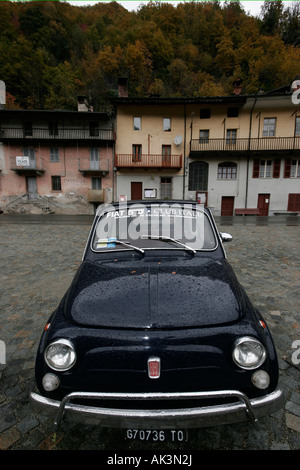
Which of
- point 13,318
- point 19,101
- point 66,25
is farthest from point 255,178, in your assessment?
point 66,25

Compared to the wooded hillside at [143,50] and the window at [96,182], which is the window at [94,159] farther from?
the wooded hillside at [143,50]

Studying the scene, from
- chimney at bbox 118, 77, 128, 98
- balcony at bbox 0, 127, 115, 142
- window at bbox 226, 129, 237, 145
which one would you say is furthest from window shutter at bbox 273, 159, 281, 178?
chimney at bbox 118, 77, 128, 98

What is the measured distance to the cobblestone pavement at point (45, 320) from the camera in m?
1.87

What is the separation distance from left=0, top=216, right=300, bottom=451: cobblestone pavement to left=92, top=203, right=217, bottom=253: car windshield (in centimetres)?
156

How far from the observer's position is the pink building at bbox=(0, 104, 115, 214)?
26688mm

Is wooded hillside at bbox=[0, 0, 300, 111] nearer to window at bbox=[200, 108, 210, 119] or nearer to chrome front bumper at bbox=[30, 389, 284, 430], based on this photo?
window at bbox=[200, 108, 210, 119]

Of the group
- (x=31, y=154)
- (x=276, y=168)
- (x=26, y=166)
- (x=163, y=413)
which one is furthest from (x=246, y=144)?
(x=163, y=413)

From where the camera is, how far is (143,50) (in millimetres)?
49312

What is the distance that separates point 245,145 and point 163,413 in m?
28.2

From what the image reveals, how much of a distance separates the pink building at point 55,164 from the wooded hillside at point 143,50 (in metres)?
15.3

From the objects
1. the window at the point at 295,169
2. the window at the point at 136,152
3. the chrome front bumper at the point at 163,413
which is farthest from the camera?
the window at the point at 136,152

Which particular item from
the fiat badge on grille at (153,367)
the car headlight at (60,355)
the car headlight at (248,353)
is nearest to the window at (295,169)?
the car headlight at (248,353)

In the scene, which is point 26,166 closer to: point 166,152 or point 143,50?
point 166,152
